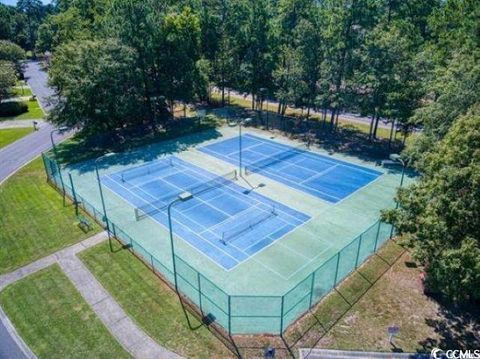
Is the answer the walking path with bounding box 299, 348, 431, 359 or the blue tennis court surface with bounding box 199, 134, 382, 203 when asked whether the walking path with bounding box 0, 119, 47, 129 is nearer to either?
the blue tennis court surface with bounding box 199, 134, 382, 203

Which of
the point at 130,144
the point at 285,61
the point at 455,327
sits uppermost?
the point at 285,61

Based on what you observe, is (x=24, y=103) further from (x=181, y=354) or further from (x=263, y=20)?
(x=181, y=354)

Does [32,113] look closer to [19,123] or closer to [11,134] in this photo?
[19,123]

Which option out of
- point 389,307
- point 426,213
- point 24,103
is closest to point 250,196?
point 389,307

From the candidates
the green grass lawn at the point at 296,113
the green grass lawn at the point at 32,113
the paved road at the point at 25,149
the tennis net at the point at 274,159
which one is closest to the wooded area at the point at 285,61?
the green grass lawn at the point at 296,113

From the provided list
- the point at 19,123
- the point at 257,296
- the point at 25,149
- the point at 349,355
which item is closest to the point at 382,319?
the point at 349,355

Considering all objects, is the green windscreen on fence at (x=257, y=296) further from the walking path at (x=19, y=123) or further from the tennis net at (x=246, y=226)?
the walking path at (x=19, y=123)
